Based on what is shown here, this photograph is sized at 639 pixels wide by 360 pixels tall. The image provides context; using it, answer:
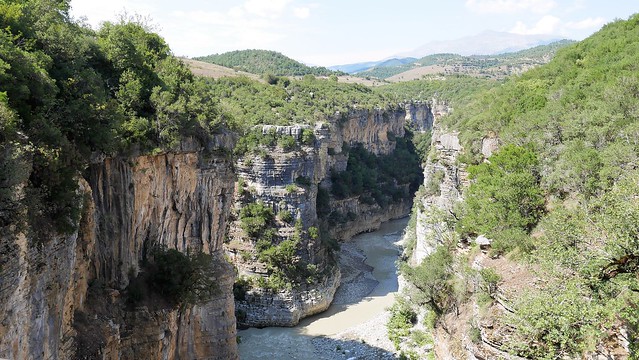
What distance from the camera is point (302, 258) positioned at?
30969 mm

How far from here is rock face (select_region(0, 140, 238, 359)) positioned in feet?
27.3

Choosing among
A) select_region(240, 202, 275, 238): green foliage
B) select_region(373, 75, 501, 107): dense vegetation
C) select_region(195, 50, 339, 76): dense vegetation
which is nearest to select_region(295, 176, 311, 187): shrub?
select_region(240, 202, 275, 238): green foliage

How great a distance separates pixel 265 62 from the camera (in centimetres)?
8781

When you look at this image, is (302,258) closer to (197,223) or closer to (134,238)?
(197,223)

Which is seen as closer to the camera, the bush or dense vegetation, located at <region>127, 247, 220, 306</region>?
dense vegetation, located at <region>127, 247, 220, 306</region>

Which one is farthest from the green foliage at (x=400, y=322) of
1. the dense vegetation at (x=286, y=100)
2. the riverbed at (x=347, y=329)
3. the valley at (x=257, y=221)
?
the dense vegetation at (x=286, y=100)

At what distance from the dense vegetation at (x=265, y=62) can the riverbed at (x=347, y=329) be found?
48.9 metres

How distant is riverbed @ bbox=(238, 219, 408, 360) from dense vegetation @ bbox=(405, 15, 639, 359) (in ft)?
22.0

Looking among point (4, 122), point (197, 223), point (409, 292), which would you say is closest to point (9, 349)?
point (4, 122)

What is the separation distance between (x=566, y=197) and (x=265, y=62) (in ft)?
248

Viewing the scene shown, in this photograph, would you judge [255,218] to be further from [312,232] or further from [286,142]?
[286,142]

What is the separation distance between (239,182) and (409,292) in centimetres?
1339

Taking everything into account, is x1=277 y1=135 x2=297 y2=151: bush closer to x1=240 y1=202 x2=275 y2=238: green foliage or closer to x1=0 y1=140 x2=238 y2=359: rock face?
x1=240 y1=202 x2=275 y2=238: green foliage

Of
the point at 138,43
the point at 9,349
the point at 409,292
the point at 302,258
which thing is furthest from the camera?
the point at 302,258
